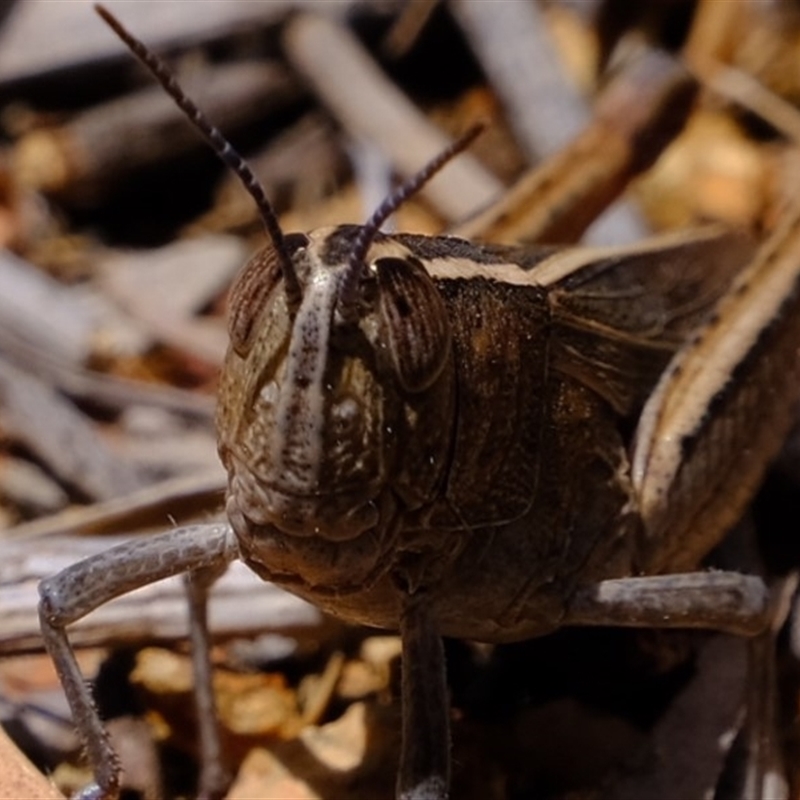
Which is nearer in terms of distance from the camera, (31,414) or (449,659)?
(449,659)

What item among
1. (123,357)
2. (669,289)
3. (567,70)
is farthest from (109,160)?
(669,289)

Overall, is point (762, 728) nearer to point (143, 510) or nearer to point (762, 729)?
point (762, 729)

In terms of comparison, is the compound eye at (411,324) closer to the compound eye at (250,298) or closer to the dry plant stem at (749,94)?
the compound eye at (250,298)

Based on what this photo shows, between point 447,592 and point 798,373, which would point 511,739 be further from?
point 798,373

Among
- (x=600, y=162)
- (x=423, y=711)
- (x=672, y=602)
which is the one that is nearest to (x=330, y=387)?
(x=423, y=711)

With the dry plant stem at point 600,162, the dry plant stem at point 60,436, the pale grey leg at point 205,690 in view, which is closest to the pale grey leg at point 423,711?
the pale grey leg at point 205,690

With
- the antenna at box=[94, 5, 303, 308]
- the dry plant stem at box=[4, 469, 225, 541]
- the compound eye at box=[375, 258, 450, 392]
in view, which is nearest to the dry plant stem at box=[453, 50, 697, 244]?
the dry plant stem at box=[4, 469, 225, 541]

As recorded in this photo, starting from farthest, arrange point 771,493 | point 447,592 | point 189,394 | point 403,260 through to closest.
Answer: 1. point 189,394
2. point 771,493
3. point 447,592
4. point 403,260
